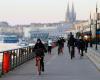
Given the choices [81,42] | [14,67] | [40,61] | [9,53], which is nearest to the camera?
[40,61]

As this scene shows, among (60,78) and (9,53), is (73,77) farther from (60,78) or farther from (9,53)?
(9,53)

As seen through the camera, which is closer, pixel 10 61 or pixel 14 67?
Result: pixel 10 61

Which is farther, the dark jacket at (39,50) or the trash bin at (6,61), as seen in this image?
the trash bin at (6,61)

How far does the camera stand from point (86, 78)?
19.6 m

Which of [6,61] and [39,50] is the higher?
[39,50]

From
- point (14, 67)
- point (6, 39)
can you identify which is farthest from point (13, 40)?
point (14, 67)

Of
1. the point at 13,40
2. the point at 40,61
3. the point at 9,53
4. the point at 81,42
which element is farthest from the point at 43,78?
the point at 13,40

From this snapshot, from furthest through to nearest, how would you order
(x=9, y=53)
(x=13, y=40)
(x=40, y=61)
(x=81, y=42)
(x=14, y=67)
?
(x=13, y=40) → (x=81, y=42) → (x=14, y=67) → (x=9, y=53) → (x=40, y=61)

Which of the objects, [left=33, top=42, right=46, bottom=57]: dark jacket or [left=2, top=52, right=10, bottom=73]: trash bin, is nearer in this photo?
[left=33, top=42, right=46, bottom=57]: dark jacket

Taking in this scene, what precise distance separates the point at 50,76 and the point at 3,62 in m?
2.69

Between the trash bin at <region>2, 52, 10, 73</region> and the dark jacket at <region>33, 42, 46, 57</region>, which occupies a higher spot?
the dark jacket at <region>33, 42, 46, 57</region>

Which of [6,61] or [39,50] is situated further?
[6,61]

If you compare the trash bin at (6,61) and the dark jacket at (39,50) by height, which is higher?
the dark jacket at (39,50)

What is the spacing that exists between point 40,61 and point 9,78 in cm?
253
